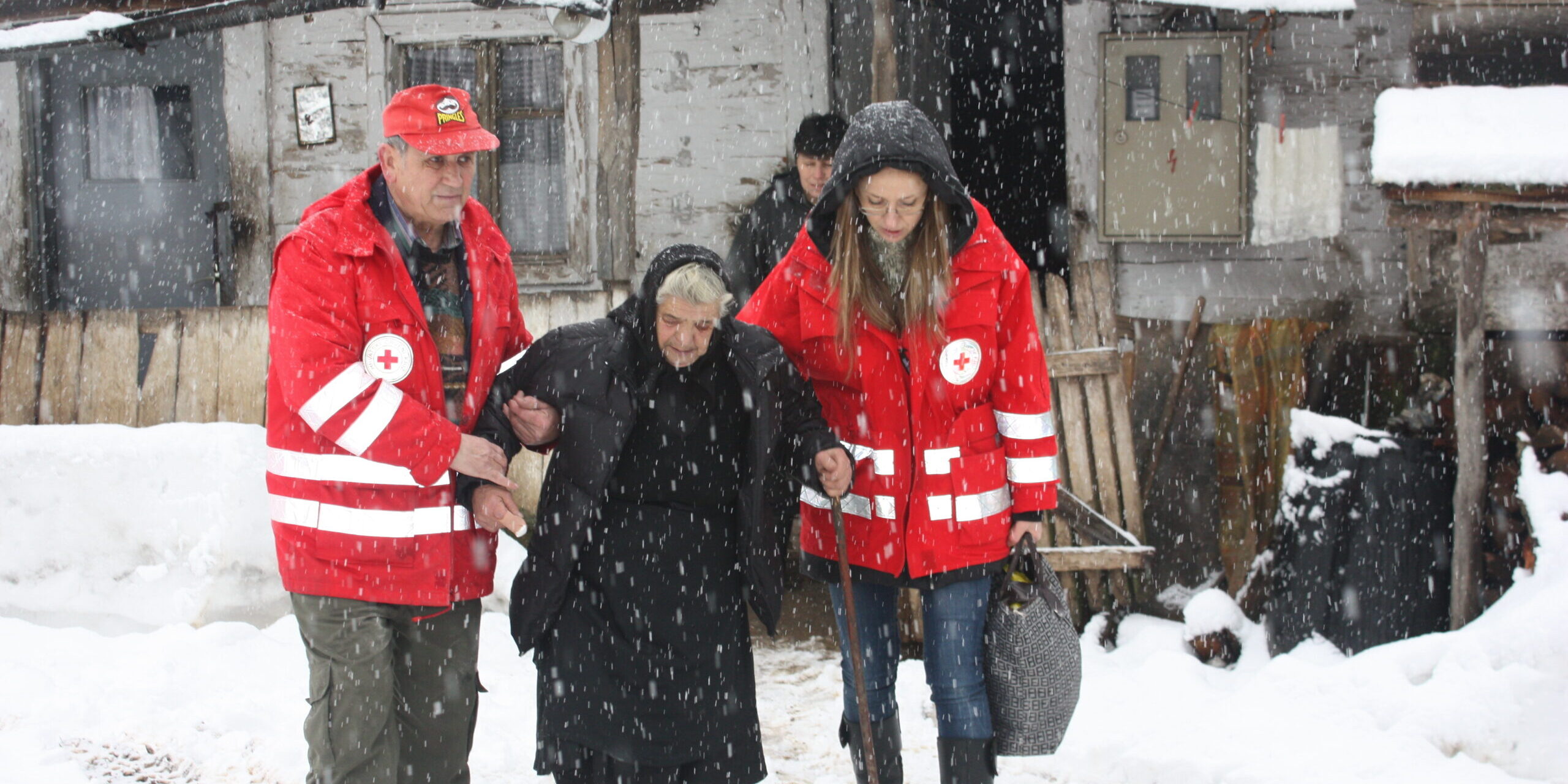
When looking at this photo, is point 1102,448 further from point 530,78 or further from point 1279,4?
point 530,78

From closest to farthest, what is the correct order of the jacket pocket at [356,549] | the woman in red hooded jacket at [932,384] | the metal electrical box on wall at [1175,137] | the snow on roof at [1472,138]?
the jacket pocket at [356,549], the woman in red hooded jacket at [932,384], the snow on roof at [1472,138], the metal electrical box on wall at [1175,137]

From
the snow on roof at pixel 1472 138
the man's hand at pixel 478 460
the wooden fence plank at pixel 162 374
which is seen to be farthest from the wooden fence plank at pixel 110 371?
the snow on roof at pixel 1472 138

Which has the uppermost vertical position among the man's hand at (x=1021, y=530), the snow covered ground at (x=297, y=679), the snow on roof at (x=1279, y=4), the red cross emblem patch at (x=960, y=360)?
the snow on roof at (x=1279, y=4)

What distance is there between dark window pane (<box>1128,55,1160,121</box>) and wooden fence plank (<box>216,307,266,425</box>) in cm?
474

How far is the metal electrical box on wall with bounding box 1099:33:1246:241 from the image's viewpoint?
609cm

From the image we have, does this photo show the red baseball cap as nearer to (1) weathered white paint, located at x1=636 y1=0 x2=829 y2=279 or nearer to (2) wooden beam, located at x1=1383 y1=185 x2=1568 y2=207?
(2) wooden beam, located at x1=1383 y1=185 x2=1568 y2=207

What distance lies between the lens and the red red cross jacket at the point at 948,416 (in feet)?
9.98

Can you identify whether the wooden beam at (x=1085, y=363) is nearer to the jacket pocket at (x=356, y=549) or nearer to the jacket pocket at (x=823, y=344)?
the jacket pocket at (x=823, y=344)

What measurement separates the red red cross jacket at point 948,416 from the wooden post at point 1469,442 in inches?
102

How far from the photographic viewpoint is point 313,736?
2.80 m

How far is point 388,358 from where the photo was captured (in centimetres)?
277

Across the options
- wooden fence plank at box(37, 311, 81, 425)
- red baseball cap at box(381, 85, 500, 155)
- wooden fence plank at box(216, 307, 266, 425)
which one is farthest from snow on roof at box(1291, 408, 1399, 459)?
wooden fence plank at box(37, 311, 81, 425)

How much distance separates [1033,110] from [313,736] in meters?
8.08

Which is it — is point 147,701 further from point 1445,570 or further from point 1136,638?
point 1445,570
